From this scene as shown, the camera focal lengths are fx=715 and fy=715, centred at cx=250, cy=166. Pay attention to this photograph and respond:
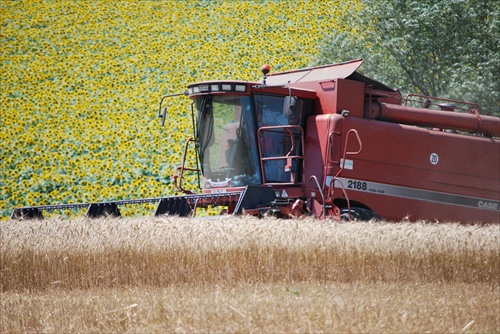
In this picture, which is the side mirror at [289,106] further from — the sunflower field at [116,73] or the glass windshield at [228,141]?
the sunflower field at [116,73]

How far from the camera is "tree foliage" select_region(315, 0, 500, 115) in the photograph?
52.2ft

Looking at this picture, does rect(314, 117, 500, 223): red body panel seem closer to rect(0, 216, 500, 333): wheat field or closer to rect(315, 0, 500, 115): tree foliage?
rect(0, 216, 500, 333): wheat field

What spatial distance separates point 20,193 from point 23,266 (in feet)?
25.8

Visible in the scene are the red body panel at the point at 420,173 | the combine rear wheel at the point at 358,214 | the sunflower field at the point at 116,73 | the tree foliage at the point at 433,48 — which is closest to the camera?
the combine rear wheel at the point at 358,214

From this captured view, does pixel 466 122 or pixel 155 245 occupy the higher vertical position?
pixel 466 122

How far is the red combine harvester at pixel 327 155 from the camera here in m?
10.2

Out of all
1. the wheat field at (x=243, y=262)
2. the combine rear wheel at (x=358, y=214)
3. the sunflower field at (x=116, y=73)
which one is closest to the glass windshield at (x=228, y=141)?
the combine rear wheel at (x=358, y=214)

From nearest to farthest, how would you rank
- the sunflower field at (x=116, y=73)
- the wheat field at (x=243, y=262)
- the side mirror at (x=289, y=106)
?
the wheat field at (x=243, y=262) < the side mirror at (x=289, y=106) < the sunflower field at (x=116, y=73)

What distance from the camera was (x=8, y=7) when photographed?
25.3 meters

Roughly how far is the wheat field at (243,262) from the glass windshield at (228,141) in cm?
155

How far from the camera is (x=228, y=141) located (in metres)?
10.5

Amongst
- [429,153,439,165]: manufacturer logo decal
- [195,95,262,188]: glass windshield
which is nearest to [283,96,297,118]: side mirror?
[195,95,262,188]: glass windshield

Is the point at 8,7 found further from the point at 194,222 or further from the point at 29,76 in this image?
the point at 194,222

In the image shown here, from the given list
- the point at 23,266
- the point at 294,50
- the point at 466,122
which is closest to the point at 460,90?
the point at 466,122
